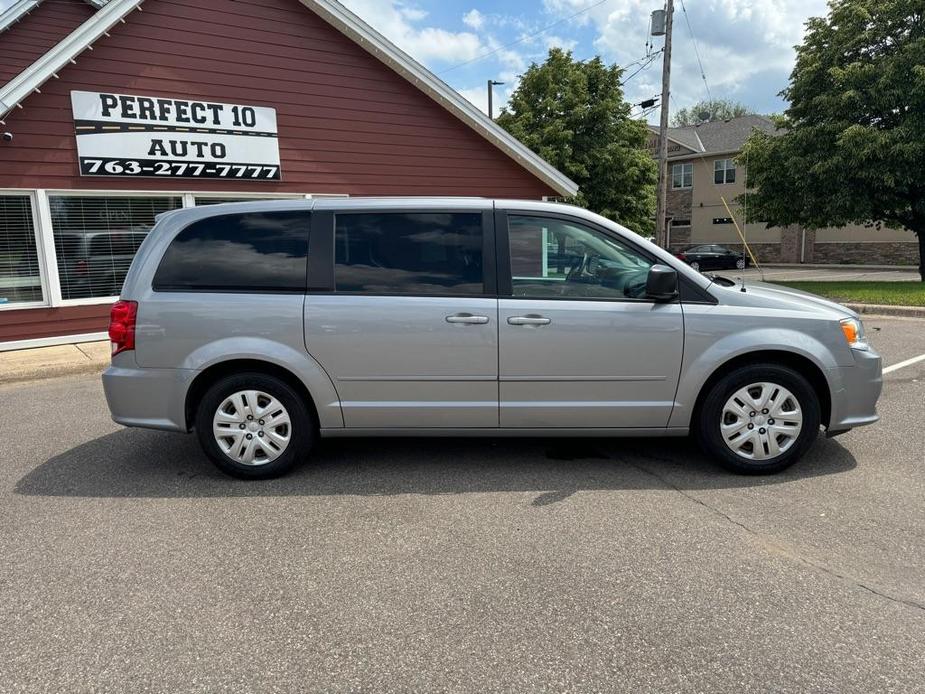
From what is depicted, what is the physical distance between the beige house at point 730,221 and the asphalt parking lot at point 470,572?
29.9 m

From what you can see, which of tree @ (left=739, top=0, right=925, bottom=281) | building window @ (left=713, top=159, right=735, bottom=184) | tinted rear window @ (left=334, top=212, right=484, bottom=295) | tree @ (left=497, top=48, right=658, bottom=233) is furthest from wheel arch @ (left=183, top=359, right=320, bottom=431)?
building window @ (left=713, top=159, right=735, bottom=184)

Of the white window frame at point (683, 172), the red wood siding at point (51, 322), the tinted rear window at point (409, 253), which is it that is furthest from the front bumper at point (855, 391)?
the white window frame at point (683, 172)

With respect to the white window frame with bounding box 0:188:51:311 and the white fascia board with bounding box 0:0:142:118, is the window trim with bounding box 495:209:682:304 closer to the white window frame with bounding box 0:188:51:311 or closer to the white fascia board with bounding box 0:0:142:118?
the white fascia board with bounding box 0:0:142:118

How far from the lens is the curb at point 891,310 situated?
11600mm

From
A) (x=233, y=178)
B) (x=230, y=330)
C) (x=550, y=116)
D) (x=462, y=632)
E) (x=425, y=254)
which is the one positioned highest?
(x=550, y=116)

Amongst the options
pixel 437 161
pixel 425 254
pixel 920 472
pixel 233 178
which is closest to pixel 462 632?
pixel 425 254

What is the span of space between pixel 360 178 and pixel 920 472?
9.70 m

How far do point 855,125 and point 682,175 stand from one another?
2507 centimetres

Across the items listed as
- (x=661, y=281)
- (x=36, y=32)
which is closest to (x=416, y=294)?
(x=661, y=281)

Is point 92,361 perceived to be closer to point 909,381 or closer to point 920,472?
point 920,472

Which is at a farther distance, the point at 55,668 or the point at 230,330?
the point at 230,330

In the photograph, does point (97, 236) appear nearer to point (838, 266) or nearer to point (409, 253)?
point (409, 253)

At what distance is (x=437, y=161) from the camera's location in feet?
40.5

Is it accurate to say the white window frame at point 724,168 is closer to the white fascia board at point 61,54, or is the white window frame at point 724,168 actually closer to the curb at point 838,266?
the curb at point 838,266
